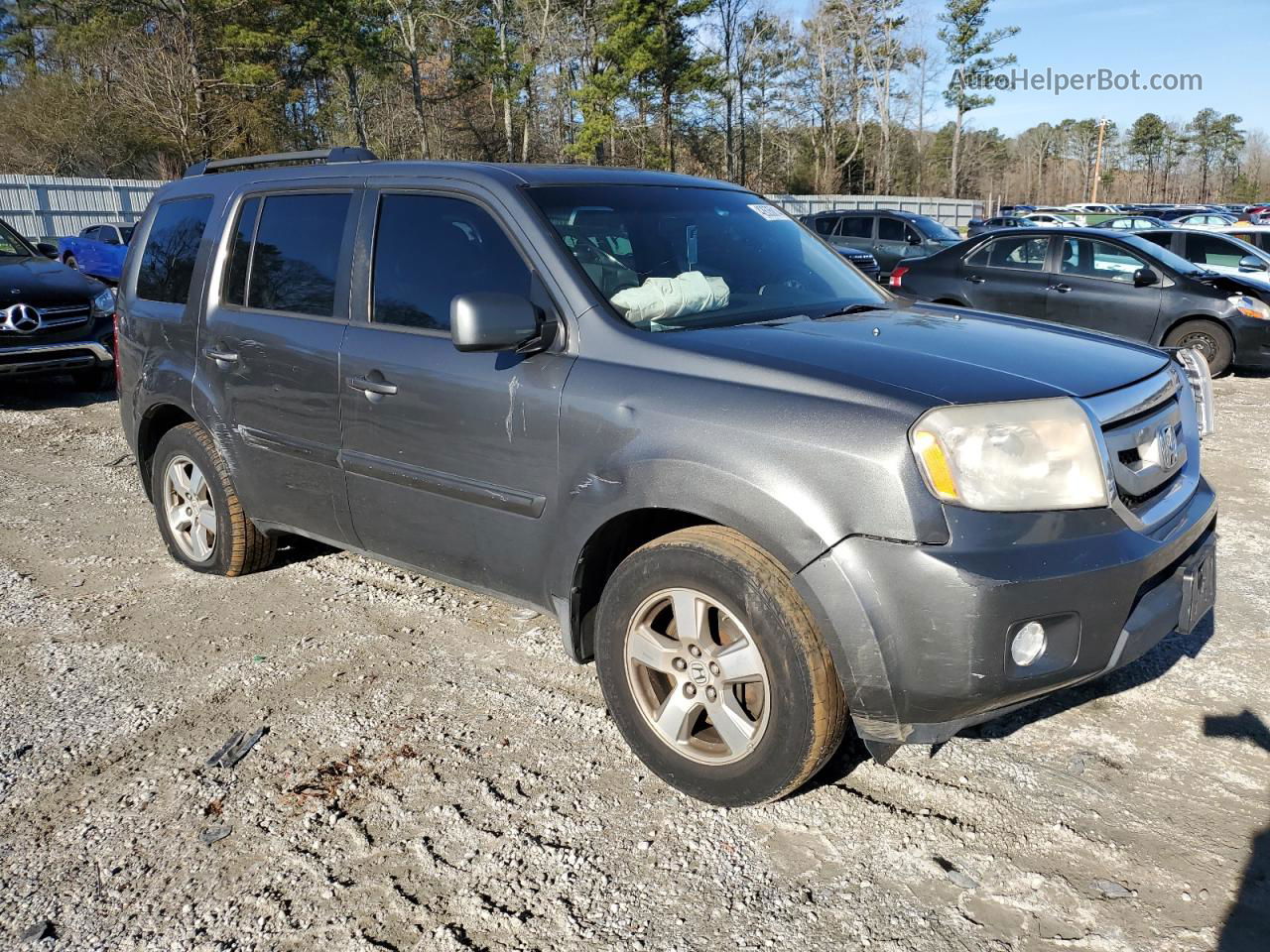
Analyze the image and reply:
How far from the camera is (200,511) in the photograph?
473cm

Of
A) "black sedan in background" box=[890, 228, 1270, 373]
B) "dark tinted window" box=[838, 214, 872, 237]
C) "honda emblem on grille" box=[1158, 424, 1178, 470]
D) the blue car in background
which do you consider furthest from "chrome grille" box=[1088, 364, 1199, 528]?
"dark tinted window" box=[838, 214, 872, 237]

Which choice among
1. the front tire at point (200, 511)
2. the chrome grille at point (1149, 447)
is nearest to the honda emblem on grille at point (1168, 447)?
the chrome grille at point (1149, 447)

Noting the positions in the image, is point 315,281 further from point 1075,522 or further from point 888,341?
point 1075,522

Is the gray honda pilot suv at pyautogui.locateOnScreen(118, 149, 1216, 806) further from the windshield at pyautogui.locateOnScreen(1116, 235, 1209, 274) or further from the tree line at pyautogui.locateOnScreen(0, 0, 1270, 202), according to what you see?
the tree line at pyautogui.locateOnScreen(0, 0, 1270, 202)

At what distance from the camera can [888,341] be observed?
Answer: 3.03 meters

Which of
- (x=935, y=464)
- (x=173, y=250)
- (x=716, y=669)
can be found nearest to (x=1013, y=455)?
(x=935, y=464)

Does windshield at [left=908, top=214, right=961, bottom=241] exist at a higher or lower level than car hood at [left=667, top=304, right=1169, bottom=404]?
higher

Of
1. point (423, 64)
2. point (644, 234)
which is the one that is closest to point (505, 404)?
point (644, 234)

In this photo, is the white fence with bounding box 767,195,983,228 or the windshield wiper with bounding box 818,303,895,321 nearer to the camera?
the windshield wiper with bounding box 818,303,895,321

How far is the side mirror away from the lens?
2938mm

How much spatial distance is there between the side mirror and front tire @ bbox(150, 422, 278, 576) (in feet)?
6.46

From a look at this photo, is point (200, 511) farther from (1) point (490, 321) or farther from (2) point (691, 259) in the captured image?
(2) point (691, 259)

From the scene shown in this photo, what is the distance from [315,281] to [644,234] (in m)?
1.37

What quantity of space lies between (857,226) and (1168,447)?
1840 cm
